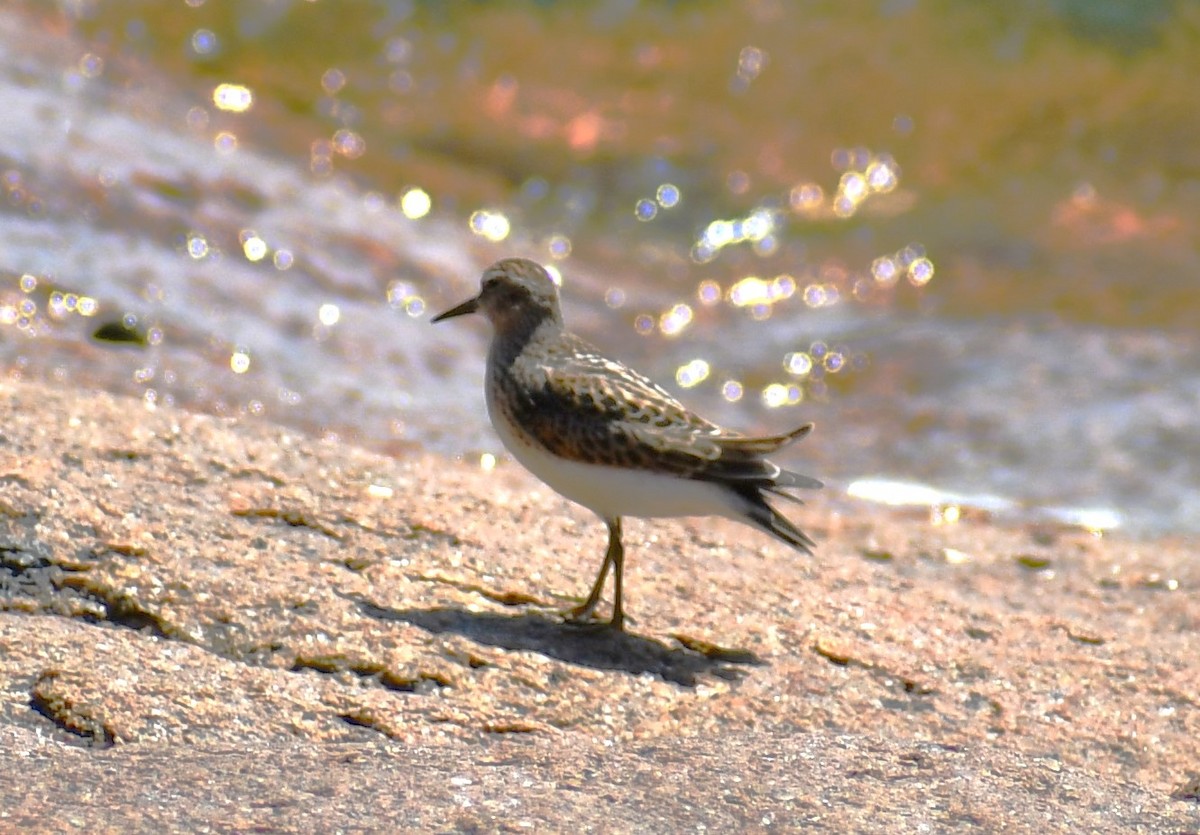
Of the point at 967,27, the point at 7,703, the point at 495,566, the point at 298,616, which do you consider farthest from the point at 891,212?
the point at 7,703

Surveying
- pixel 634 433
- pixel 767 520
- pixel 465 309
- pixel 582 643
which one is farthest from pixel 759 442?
pixel 465 309

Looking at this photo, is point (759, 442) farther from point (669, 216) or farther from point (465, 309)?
point (669, 216)

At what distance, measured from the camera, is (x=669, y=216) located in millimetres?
12461

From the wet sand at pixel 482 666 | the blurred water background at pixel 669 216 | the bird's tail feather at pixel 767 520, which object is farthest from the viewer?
the blurred water background at pixel 669 216

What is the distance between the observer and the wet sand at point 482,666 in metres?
3.79

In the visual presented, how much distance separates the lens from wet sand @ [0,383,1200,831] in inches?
149

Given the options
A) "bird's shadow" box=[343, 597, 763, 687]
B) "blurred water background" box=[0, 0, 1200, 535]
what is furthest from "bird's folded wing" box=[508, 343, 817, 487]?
"blurred water background" box=[0, 0, 1200, 535]

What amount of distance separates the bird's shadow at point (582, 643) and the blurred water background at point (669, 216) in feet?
9.46

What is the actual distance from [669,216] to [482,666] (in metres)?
8.28

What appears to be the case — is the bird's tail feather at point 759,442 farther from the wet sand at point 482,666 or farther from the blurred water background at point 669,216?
the blurred water background at point 669,216

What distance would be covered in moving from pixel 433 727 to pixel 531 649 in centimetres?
58

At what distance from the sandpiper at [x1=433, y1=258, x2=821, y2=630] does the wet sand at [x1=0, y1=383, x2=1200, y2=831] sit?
1.34ft

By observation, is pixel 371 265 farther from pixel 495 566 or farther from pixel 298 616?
pixel 298 616

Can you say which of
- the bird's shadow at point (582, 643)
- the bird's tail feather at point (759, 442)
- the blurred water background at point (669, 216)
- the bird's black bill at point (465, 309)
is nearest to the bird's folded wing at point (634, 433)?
the bird's tail feather at point (759, 442)
